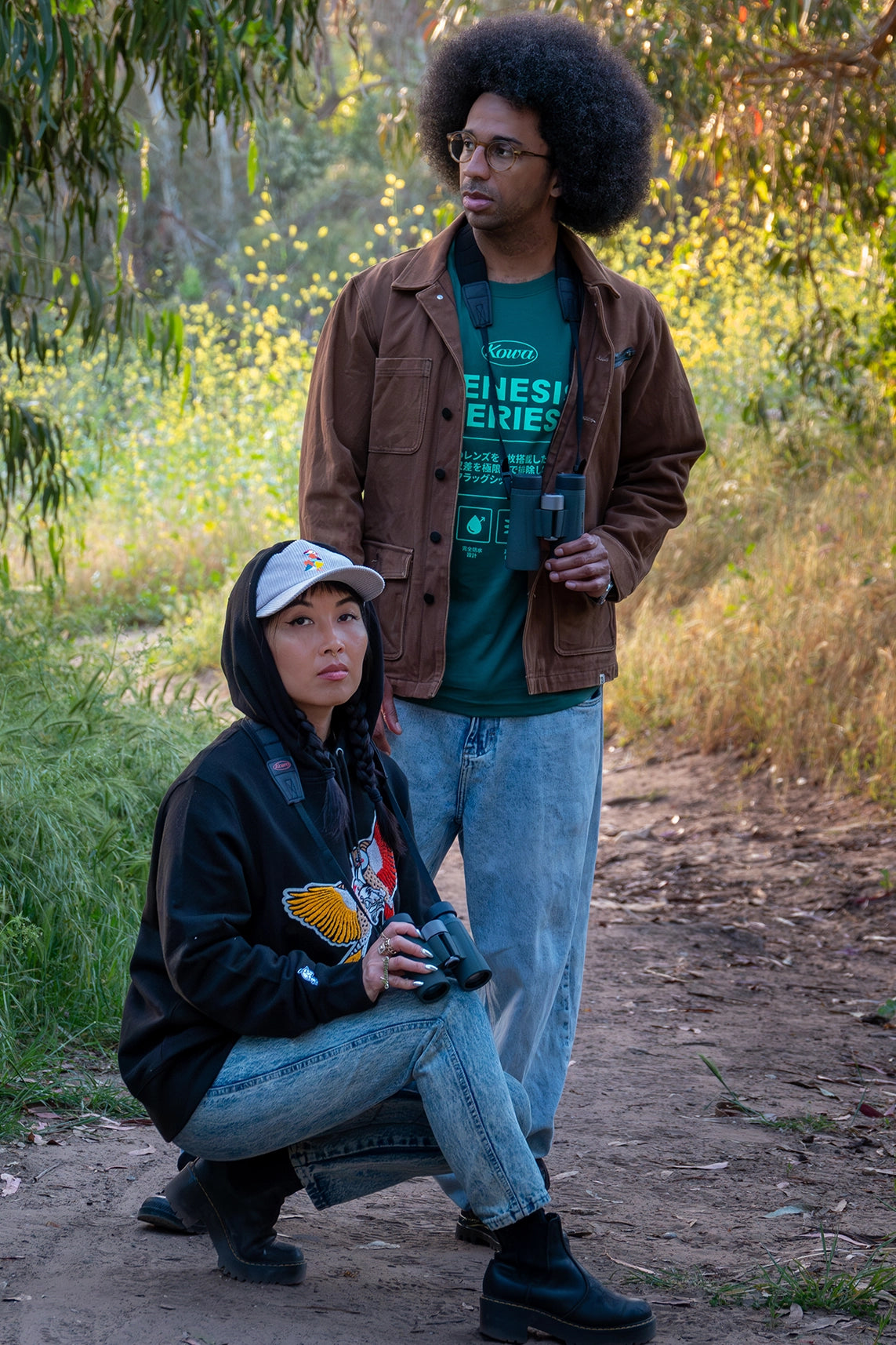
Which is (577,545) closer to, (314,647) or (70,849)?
(314,647)

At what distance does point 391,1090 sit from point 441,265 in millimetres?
1565

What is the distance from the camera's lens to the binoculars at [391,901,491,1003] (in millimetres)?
2262

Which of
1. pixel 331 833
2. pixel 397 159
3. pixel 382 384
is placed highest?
pixel 397 159

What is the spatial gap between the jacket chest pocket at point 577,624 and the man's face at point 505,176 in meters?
0.73

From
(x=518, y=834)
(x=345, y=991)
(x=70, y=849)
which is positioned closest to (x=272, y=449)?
(x=70, y=849)

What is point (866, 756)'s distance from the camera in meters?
6.53

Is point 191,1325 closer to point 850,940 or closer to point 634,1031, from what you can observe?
point 634,1031

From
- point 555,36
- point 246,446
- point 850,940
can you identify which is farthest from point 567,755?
point 246,446

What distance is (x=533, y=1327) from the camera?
→ 7.67ft

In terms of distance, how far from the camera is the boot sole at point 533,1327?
233 centimetres

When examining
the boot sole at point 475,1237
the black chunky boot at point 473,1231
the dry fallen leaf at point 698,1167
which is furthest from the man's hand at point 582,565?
the dry fallen leaf at point 698,1167

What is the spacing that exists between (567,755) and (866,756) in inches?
163

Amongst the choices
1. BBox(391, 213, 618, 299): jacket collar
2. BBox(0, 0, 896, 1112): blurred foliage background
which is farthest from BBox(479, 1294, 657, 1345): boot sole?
BBox(391, 213, 618, 299): jacket collar

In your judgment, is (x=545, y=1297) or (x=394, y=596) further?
(x=394, y=596)
